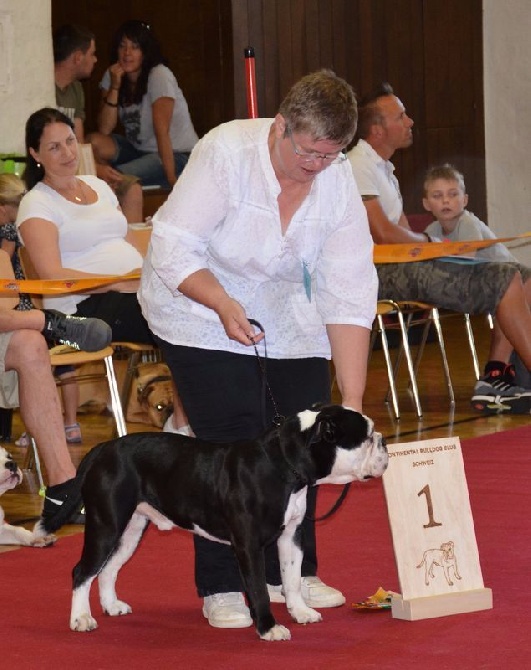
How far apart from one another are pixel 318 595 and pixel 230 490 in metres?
0.48

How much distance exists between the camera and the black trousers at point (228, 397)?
126 inches

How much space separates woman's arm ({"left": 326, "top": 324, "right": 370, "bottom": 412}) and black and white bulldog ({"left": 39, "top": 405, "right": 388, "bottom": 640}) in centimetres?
22

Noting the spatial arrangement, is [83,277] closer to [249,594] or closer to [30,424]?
[30,424]

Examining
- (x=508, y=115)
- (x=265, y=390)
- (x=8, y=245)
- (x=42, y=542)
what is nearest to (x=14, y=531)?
(x=42, y=542)

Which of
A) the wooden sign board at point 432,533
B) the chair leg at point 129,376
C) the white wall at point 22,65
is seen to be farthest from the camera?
the white wall at point 22,65

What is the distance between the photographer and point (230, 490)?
9.89 ft

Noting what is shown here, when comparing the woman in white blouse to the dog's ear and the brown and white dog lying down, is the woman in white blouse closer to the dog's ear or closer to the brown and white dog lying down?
the dog's ear

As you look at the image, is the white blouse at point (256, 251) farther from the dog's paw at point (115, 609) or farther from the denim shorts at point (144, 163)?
the denim shorts at point (144, 163)

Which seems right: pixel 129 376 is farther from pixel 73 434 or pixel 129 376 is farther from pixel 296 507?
pixel 296 507

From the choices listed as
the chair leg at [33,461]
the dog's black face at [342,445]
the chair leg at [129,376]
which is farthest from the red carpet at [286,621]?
the chair leg at [129,376]

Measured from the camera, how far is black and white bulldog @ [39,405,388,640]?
298cm

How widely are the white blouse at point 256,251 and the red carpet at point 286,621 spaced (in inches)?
27.2

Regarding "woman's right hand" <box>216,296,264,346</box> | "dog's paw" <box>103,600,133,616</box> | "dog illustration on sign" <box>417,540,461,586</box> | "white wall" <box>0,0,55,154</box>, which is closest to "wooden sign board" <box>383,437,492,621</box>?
"dog illustration on sign" <box>417,540,461,586</box>

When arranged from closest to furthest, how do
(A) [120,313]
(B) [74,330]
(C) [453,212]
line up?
(B) [74,330] → (A) [120,313] → (C) [453,212]
